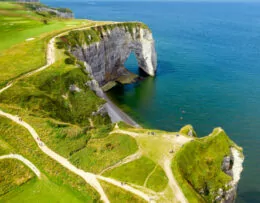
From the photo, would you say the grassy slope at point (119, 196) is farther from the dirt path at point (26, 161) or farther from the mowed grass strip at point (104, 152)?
the dirt path at point (26, 161)

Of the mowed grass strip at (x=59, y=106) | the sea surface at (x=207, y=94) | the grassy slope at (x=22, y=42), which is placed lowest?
the sea surface at (x=207, y=94)

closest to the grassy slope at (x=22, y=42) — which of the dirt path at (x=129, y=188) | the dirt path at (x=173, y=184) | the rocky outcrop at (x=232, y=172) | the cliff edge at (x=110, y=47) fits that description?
the cliff edge at (x=110, y=47)

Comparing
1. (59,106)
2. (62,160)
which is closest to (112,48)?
(59,106)

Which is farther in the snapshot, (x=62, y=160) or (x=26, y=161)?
(x=62, y=160)

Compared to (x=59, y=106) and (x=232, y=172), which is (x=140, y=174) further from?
(x=59, y=106)

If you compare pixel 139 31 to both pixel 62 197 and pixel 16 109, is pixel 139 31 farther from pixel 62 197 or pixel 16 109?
pixel 62 197

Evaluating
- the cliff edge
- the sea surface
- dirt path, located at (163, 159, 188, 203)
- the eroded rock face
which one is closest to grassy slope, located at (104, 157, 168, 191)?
dirt path, located at (163, 159, 188, 203)

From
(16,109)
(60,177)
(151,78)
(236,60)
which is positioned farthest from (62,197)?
(236,60)
